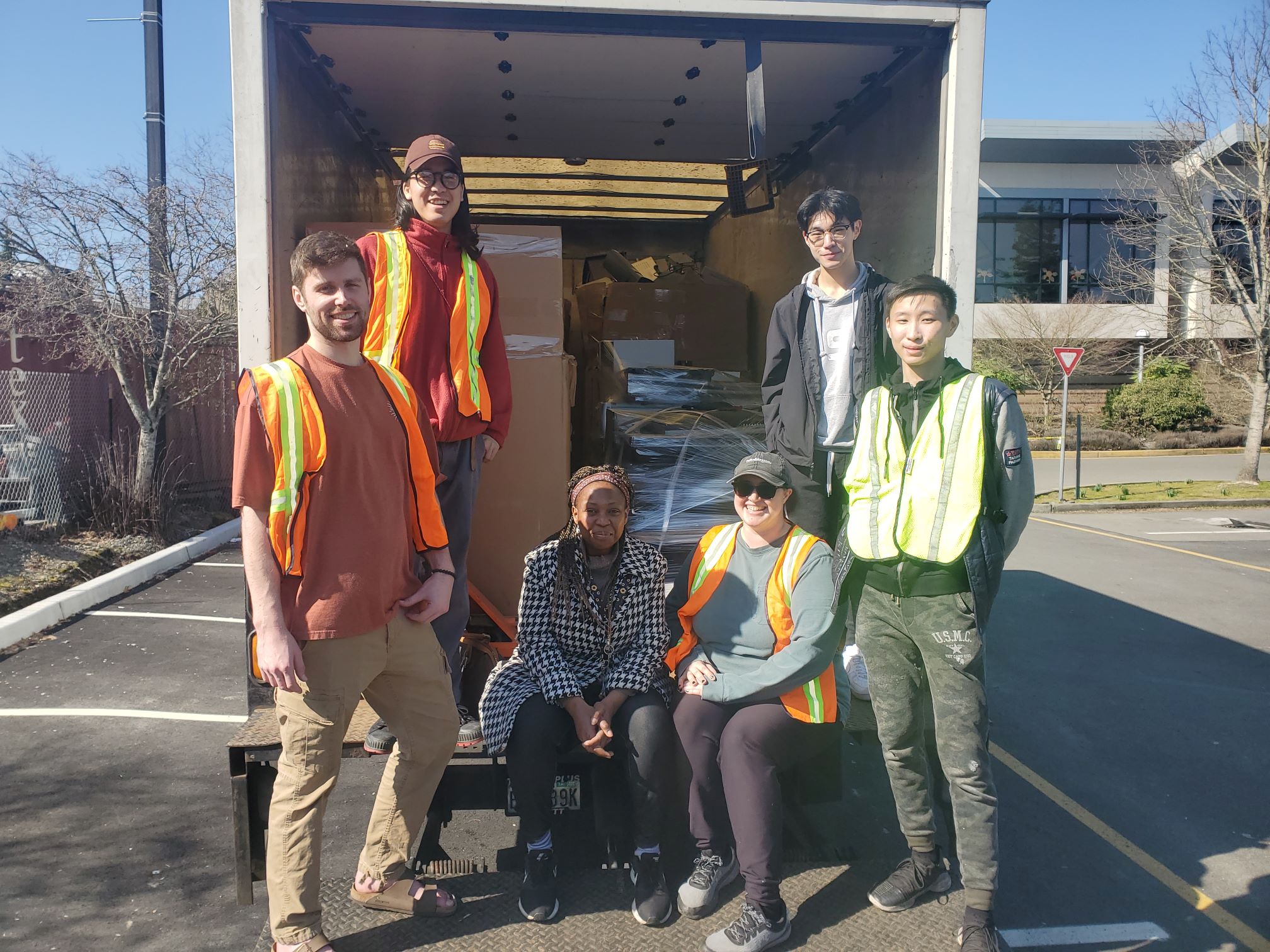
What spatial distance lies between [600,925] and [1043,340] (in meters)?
23.0

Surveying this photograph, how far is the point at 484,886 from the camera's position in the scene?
8.72 ft

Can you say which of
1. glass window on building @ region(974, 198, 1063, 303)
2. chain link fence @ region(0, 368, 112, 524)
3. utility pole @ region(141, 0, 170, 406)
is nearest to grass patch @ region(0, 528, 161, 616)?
chain link fence @ region(0, 368, 112, 524)

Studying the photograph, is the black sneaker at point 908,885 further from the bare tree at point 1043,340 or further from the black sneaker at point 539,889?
the bare tree at point 1043,340

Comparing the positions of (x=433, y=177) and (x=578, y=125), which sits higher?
(x=578, y=125)

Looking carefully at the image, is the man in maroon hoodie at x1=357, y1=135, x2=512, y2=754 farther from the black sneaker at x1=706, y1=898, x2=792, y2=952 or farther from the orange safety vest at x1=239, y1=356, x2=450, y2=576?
the black sneaker at x1=706, y1=898, x2=792, y2=952

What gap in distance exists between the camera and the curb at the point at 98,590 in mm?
5590

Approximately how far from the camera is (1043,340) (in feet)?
73.5

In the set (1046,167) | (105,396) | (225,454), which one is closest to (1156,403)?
(1046,167)

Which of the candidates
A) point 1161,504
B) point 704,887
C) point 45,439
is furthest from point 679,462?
point 1161,504

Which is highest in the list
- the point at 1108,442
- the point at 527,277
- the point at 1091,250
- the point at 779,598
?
the point at 1091,250

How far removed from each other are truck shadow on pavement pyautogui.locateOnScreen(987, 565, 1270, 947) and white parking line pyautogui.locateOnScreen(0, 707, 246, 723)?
3.51m

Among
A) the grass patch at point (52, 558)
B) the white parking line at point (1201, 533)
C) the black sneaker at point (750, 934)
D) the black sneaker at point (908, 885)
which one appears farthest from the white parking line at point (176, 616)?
the white parking line at point (1201, 533)

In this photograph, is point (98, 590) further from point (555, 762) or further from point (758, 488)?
point (758, 488)

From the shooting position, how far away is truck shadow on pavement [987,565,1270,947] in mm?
2836
